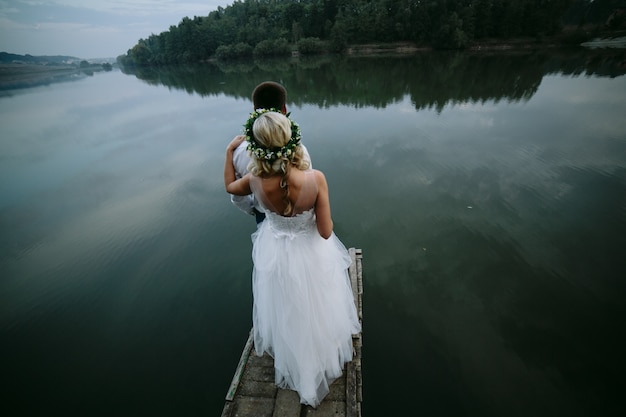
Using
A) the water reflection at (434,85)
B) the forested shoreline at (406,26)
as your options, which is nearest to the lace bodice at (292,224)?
the water reflection at (434,85)

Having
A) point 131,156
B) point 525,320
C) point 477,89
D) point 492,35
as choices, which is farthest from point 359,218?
point 492,35

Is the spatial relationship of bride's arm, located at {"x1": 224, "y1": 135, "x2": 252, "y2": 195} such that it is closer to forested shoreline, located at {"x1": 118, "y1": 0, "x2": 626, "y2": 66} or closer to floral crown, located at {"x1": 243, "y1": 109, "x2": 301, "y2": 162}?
floral crown, located at {"x1": 243, "y1": 109, "x2": 301, "y2": 162}

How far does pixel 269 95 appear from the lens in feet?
6.85

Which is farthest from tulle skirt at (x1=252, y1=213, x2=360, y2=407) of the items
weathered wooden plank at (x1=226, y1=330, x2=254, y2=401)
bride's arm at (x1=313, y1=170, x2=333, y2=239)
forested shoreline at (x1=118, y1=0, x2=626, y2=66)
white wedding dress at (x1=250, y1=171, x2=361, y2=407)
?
forested shoreline at (x1=118, y1=0, x2=626, y2=66)

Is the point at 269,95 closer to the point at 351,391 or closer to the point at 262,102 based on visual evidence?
the point at 262,102

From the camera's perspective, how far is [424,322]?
3.74 meters

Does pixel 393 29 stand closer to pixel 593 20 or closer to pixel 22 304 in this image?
pixel 593 20

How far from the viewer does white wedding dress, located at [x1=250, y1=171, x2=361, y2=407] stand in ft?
6.72

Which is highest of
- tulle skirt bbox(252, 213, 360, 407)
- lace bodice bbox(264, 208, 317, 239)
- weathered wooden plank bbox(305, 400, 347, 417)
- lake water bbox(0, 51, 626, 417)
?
lace bodice bbox(264, 208, 317, 239)

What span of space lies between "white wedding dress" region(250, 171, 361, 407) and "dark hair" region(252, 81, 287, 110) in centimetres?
91

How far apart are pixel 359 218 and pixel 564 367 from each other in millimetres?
3774

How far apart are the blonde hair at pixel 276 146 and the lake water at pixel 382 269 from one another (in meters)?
2.98

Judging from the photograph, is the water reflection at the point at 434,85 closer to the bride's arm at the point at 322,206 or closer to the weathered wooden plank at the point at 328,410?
the bride's arm at the point at 322,206

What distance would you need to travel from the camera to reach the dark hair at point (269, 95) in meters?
2.07
